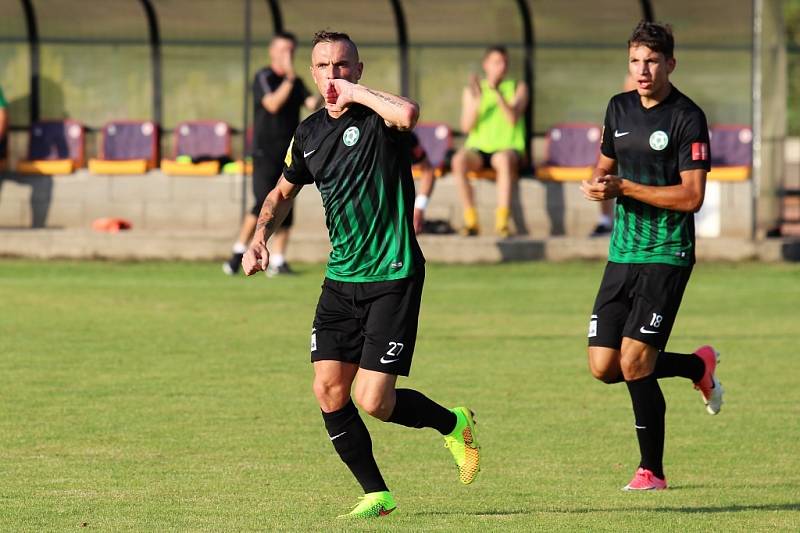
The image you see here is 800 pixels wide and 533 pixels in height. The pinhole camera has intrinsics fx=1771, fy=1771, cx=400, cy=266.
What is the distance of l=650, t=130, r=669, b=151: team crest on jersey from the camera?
→ 27.2ft

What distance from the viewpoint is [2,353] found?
1304cm

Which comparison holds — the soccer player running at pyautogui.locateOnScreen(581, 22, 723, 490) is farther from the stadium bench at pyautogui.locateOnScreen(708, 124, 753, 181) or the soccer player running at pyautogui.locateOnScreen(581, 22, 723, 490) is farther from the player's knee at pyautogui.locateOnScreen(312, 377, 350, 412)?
the stadium bench at pyautogui.locateOnScreen(708, 124, 753, 181)

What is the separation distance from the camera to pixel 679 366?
9039 mm

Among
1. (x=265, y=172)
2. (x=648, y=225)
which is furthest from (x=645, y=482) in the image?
(x=265, y=172)

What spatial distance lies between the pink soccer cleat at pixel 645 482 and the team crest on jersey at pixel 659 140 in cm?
151

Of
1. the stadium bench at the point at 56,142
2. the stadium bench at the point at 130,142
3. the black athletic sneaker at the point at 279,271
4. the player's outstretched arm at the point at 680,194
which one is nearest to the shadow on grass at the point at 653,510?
the player's outstretched arm at the point at 680,194

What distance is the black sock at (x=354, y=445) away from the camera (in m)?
7.36

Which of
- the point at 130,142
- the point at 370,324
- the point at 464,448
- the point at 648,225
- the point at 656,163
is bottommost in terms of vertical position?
the point at 464,448

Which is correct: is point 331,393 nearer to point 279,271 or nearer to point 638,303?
point 638,303

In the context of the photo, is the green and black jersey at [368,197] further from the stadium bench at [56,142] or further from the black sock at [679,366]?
the stadium bench at [56,142]

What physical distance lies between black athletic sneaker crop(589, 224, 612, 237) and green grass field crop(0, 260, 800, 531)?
3.30 m

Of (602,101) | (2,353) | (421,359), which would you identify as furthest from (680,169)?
(602,101)

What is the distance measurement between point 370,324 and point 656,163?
187 centimetres


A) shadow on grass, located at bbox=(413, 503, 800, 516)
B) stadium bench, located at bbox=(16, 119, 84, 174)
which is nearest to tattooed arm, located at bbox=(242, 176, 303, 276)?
shadow on grass, located at bbox=(413, 503, 800, 516)
